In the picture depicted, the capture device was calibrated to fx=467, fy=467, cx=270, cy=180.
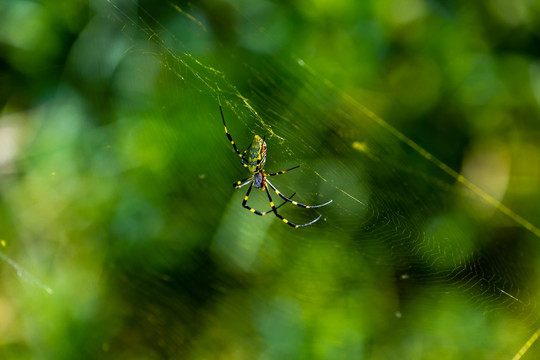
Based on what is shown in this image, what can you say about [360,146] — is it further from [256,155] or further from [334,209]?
[256,155]

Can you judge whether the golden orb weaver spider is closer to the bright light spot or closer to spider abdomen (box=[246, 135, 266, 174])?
spider abdomen (box=[246, 135, 266, 174])

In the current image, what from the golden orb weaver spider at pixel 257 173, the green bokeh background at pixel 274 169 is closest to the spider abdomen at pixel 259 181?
the golden orb weaver spider at pixel 257 173

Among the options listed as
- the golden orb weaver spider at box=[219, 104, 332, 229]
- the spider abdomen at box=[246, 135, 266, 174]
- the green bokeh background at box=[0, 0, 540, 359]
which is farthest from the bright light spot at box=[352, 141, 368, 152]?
the spider abdomen at box=[246, 135, 266, 174]

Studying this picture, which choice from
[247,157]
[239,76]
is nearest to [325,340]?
[247,157]

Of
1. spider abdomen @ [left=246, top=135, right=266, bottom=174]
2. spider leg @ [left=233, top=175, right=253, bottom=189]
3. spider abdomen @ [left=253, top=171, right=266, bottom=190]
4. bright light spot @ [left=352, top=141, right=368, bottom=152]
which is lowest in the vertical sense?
spider leg @ [left=233, top=175, right=253, bottom=189]

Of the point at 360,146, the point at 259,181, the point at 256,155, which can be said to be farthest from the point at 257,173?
the point at 360,146
